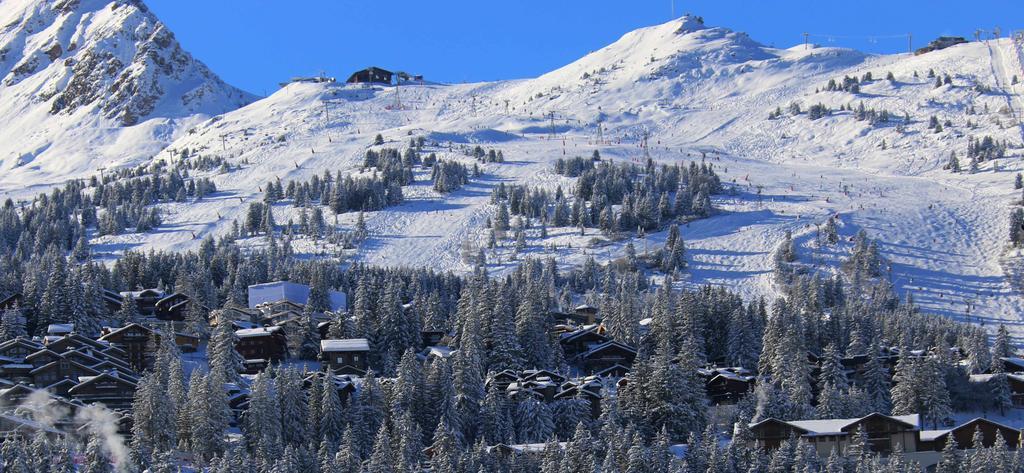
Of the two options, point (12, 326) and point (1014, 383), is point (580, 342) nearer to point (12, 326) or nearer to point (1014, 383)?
point (1014, 383)

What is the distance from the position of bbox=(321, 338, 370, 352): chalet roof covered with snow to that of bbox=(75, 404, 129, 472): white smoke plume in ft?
58.2

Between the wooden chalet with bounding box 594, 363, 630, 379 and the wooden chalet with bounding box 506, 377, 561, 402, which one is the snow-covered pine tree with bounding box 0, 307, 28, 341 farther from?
the wooden chalet with bounding box 594, 363, 630, 379

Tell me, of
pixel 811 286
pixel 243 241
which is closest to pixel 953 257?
pixel 811 286

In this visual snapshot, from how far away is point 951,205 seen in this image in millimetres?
188875

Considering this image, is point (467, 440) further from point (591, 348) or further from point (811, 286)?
point (811, 286)

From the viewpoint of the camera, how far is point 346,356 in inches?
3445

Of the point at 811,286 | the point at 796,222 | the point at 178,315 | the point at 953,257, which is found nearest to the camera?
the point at 178,315

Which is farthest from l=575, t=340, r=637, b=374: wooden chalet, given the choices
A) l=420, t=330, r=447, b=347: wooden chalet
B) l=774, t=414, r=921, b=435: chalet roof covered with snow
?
l=774, t=414, r=921, b=435: chalet roof covered with snow

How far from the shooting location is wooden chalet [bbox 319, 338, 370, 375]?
285 ft

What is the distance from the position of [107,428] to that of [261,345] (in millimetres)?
23433

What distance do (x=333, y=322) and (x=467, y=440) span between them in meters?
23.4

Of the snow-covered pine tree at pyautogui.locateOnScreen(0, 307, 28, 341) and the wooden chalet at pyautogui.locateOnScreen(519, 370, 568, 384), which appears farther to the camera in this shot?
the snow-covered pine tree at pyautogui.locateOnScreen(0, 307, 28, 341)

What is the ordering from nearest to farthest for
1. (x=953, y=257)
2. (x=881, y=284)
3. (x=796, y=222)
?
(x=881, y=284), (x=953, y=257), (x=796, y=222)

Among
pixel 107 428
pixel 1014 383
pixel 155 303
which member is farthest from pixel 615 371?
pixel 155 303
